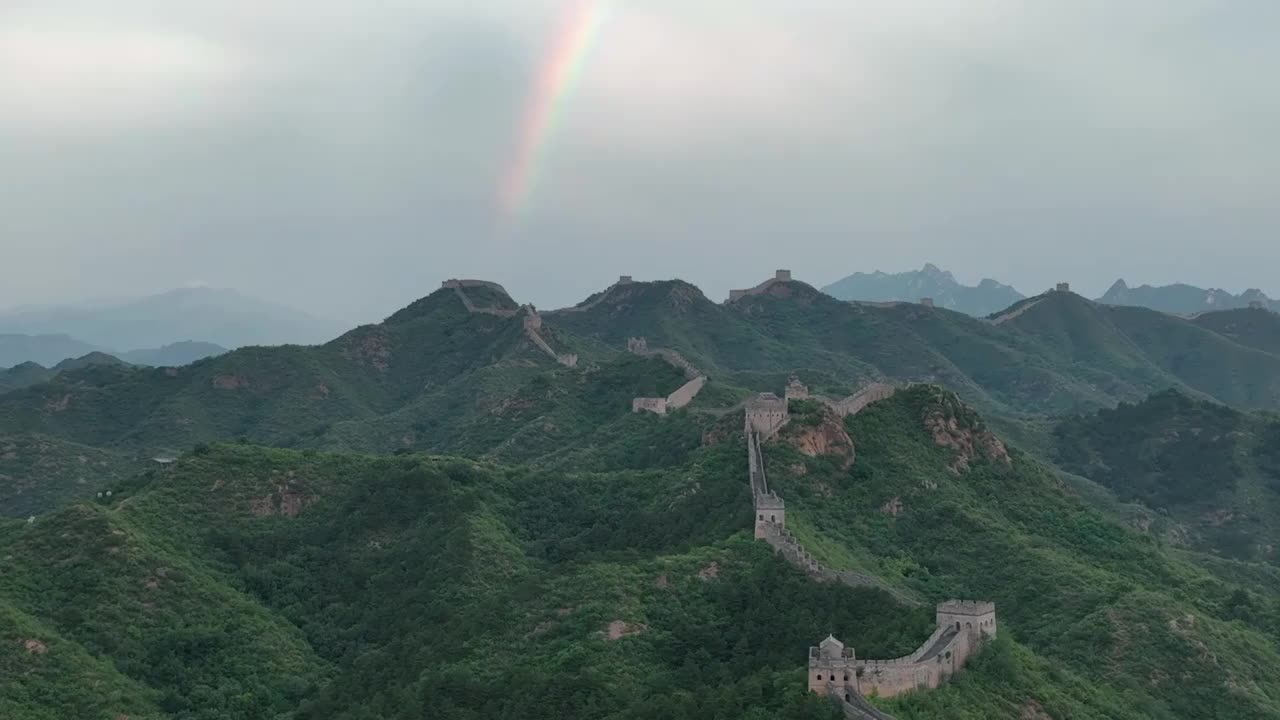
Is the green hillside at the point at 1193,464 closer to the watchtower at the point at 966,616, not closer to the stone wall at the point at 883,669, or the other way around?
the watchtower at the point at 966,616

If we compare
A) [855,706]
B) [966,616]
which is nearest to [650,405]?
[966,616]

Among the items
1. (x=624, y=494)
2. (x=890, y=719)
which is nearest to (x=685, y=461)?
(x=624, y=494)

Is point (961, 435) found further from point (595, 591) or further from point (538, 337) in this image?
point (538, 337)

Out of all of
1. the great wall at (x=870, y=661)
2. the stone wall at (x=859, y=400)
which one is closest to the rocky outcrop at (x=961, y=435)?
the stone wall at (x=859, y=400)

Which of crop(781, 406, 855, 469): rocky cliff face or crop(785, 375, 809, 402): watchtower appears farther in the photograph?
crop(785, 375, 809, 402): watchtower

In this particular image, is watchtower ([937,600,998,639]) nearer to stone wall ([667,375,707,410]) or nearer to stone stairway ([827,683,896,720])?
stone stairway ([827,683,896,720])

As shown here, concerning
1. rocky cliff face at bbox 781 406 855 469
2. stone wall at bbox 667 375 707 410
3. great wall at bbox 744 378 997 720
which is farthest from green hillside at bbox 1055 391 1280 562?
great wall at bbox 744 378 997 720
